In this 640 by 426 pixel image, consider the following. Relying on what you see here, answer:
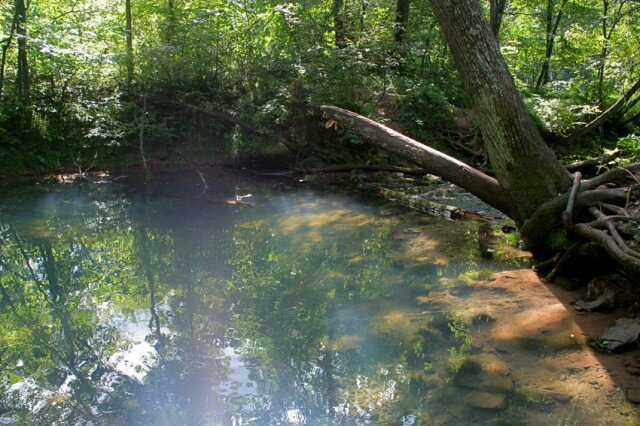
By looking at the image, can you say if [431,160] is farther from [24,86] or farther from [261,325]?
[24,86]

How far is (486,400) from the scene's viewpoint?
3.57 m

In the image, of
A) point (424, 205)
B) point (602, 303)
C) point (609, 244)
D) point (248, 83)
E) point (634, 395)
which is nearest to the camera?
point (634, 395)

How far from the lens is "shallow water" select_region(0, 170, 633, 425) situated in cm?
363

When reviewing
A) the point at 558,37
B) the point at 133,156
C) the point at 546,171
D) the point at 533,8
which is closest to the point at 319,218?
the point at 546,171

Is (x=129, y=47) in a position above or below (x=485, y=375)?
above

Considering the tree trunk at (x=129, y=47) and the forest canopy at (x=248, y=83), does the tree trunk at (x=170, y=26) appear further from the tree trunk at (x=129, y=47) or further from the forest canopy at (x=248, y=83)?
the tree trunk at (x=129, y=47)

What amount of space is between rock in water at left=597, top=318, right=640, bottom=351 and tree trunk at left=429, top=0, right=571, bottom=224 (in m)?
1.87

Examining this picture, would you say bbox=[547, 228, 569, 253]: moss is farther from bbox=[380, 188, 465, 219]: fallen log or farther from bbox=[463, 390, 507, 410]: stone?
bbox=[380, 188, 465, 219]: fallen log

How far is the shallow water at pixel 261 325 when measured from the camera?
11.9 feet

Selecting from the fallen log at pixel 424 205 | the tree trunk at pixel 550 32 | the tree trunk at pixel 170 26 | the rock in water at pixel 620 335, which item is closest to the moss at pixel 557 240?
the rock in water at pixel 620 335

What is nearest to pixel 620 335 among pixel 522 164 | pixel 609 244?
pixel 609 244

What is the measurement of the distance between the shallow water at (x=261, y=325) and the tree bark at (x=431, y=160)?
0.93 metres

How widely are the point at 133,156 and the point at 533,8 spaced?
610 inches

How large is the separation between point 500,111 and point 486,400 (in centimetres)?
344
